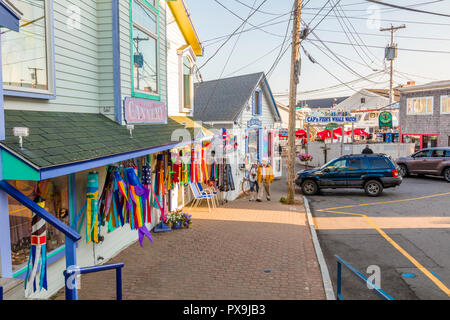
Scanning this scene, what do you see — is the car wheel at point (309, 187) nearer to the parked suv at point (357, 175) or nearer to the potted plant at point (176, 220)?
the parked suv at point (357, 175)

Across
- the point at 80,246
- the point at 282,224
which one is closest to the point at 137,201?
the point at 80,246

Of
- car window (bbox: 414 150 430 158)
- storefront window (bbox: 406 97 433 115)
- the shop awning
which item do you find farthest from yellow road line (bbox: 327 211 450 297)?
storefront window (bbox: 406 97 433 115)

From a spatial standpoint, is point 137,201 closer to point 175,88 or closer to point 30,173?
point 30,173

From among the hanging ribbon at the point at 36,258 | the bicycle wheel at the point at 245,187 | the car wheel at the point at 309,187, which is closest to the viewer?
the hanging ribbon at the point at 36,258

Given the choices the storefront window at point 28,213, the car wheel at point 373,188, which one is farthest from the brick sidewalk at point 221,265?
the car wheel at point 373,188

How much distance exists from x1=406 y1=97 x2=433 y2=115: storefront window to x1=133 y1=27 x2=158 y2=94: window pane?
24.1 metres

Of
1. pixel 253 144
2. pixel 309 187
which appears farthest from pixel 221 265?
pixel 253 144

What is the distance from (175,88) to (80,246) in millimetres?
7309

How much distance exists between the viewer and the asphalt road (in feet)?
22.4

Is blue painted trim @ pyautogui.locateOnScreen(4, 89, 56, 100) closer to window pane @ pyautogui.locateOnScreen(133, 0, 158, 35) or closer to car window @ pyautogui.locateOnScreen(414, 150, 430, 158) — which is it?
window pane @ pyautogui.locateOnScreen(133, 0, 158, 35)

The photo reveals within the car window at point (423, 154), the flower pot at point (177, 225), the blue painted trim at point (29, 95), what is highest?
the blue painted trim at point (29, 95)

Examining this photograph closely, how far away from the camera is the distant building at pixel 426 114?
26094mm

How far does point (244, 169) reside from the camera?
1730cm

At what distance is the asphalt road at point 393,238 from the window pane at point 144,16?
736cm
